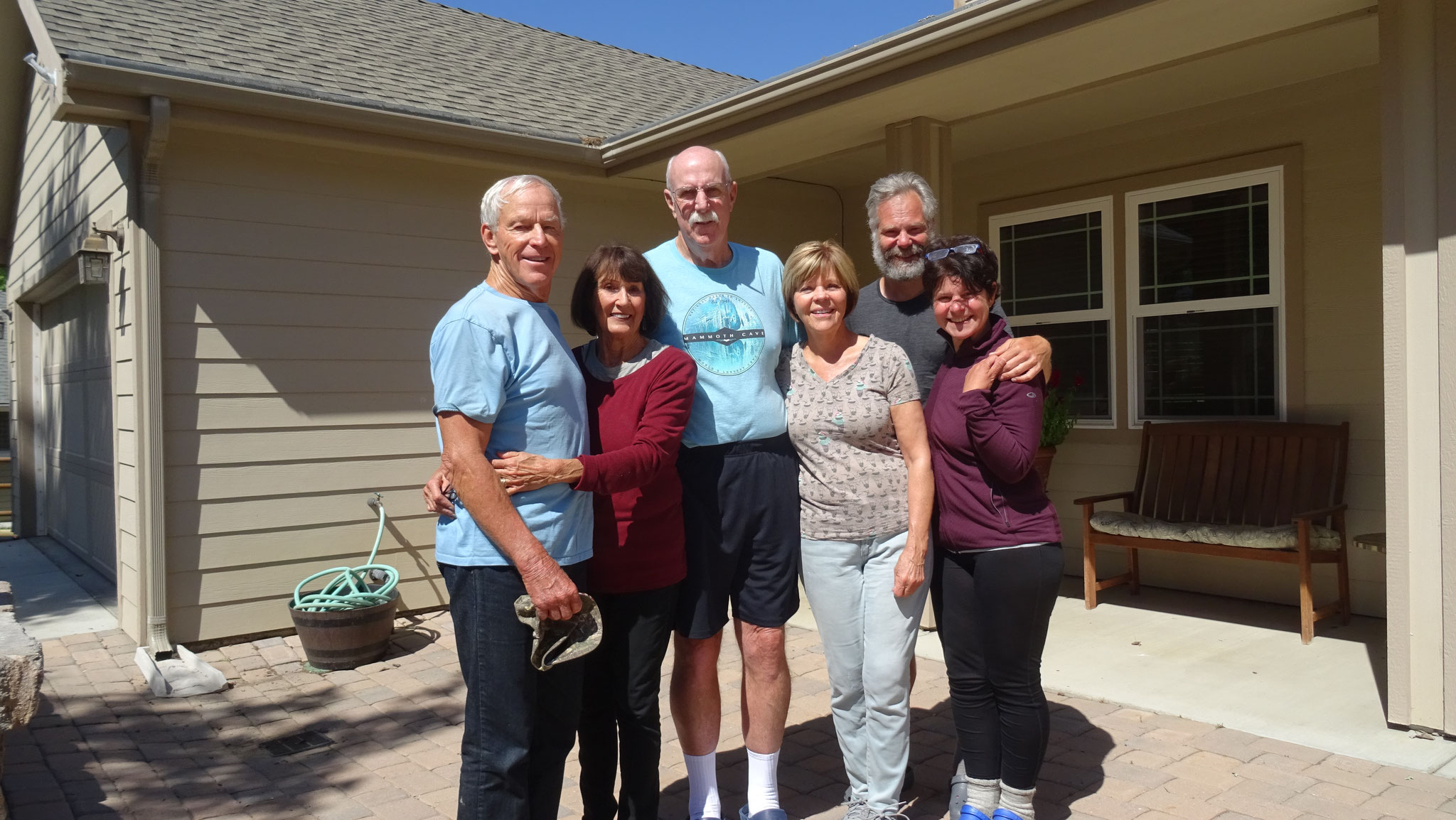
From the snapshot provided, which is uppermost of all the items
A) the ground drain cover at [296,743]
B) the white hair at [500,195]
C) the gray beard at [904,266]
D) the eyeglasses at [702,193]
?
the eyeglasses at [702,193]

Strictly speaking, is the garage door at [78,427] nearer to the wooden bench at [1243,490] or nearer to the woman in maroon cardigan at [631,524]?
the woman in maroon cardigan at [631,524]

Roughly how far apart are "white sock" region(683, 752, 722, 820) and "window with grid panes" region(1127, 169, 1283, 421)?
13.2 feet

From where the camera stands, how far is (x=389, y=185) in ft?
17.4

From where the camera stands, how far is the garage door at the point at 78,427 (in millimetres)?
6086

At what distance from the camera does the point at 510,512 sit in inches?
76.4

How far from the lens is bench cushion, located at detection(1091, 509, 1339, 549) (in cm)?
457

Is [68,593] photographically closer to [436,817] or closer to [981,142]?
[436,817]

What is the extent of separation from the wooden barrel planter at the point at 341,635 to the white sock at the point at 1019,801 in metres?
3.09

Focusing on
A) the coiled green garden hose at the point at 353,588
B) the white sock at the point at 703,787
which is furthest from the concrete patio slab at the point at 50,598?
the white sock at the point at 703,787

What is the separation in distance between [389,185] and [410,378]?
103 cm

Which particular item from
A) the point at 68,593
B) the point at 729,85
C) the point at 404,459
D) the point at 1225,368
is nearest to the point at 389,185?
the point at 404,459

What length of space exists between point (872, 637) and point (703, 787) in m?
0.58

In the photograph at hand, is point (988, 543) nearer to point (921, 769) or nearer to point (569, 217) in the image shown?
point (921, 769)

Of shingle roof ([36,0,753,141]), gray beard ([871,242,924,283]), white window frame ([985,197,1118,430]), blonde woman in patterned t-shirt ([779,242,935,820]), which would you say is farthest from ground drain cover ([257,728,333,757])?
white window frame ([985,197,1118,430])
